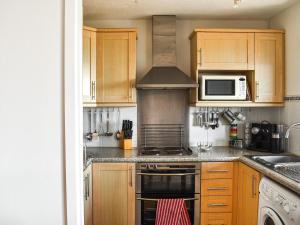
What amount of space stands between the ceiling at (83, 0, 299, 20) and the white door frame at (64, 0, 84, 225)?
1.81 meters

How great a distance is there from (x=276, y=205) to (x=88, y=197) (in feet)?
5.02

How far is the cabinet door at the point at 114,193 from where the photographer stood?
2404 millimetres

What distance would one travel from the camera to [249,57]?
8.61 feet

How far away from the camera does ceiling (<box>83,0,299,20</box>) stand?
2439mm

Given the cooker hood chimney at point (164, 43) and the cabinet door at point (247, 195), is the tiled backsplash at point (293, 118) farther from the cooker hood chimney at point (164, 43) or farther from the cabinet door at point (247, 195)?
the cooker hood chimney at point (164, 43)

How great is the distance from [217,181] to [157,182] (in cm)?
58

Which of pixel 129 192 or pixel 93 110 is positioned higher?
pixel 93 110

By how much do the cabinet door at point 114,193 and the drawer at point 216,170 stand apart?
0.70 m

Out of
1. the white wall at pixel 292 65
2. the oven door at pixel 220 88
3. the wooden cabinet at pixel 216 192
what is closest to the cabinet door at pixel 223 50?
the oven door at pixel 220 88

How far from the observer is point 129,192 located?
2.41 m

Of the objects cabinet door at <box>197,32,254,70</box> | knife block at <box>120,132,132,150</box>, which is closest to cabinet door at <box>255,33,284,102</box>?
cabinet door at <box>197,32,254,70</box>

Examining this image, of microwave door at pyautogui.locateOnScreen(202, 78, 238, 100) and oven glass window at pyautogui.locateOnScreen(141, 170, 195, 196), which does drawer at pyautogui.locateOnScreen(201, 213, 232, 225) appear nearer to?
oven glass window at pyautogui.locateOnScreen(141, 170, 195, 196)

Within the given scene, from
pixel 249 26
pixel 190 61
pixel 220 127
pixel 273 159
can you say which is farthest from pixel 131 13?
pixel 273 159

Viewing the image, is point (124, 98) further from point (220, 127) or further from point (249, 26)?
point (249, 26)
